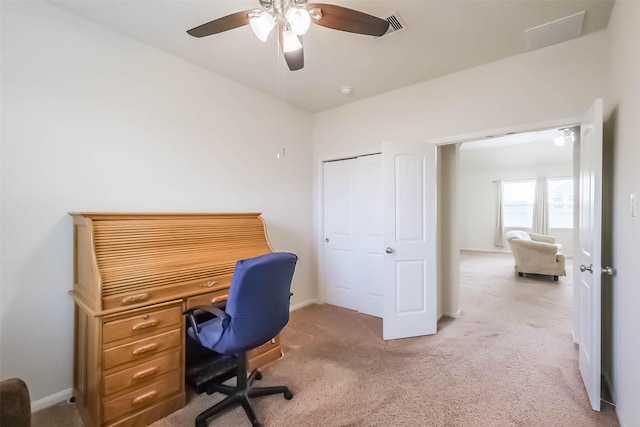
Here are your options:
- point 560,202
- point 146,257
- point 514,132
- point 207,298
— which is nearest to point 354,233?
point 514,132

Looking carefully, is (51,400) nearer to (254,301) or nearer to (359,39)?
(254,301)

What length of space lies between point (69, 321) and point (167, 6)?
2.34 meters

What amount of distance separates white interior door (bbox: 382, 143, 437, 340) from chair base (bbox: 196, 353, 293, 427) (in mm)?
1402

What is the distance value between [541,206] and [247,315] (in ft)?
28.9

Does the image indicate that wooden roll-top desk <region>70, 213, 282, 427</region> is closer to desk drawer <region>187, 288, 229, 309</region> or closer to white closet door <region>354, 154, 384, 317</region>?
desk drawer <region>187, 288, 229, 309</region>

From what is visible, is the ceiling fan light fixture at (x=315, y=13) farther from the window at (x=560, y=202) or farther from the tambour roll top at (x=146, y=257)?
the window at (x=560, y=202)

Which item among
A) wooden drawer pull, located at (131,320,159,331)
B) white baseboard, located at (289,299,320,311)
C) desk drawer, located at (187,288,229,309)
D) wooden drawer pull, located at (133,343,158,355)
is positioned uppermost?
desk drawer, located at (187,288,229,309)

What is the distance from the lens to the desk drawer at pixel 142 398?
1.65m

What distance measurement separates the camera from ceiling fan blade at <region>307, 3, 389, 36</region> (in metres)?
1.49

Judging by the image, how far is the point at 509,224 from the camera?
27.5 ft

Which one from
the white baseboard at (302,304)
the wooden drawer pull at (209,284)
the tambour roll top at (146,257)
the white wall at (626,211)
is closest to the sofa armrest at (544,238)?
the white wall at (626,211)

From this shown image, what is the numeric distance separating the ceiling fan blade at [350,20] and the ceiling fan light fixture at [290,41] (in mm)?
179

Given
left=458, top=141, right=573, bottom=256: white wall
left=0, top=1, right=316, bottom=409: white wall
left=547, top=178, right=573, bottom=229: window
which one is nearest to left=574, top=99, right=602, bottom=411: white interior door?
left=0, top=1, right=316, bottom=409: white wall

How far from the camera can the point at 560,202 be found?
25.0 feet
